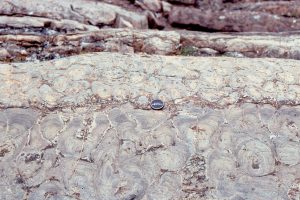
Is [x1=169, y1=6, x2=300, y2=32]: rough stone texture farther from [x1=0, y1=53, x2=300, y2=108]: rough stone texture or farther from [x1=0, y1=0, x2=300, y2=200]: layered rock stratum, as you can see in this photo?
[x1=0, y1=53, x2=300, y2=108]: rough stone texture

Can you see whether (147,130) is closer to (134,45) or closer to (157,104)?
(157,104)

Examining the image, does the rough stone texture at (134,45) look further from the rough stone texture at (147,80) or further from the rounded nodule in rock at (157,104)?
the rounded nodule in rock at (157,104)

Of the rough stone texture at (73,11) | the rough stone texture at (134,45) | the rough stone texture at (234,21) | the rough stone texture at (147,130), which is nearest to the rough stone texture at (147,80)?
the rough stone texture at (147,130)

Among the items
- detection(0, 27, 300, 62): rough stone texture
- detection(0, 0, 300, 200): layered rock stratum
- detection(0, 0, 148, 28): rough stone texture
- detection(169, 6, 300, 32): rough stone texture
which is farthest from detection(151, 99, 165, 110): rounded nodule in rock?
detection(169, 6, 300, 32): rough stone texture

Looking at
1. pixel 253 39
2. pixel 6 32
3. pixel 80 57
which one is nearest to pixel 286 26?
pixel 253 39

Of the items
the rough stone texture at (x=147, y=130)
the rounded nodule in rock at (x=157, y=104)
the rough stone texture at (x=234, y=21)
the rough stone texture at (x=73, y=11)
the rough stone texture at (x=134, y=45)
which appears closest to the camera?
the rough stone texture at (x=147, y=130)

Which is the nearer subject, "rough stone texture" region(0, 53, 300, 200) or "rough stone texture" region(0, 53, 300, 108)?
"rough stone texture" region(0, 53, 300, 200)

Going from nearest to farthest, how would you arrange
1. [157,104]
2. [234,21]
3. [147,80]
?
[157,104], [147,80], [234,21]

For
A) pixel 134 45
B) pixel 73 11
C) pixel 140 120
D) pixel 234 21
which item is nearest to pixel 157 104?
pixel 140 120

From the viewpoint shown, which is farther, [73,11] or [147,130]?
[73,11]
